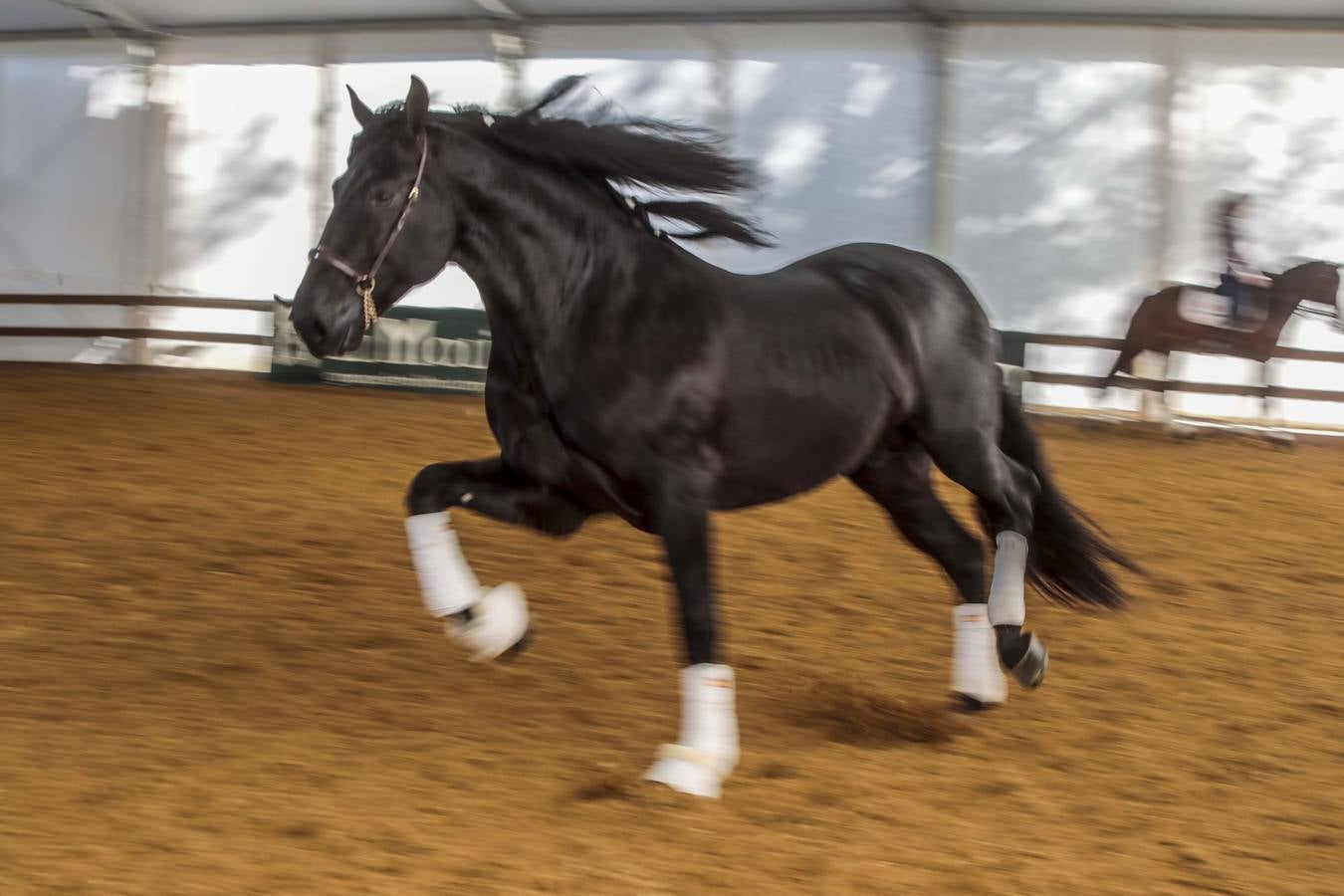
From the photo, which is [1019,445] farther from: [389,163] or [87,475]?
[87,475]

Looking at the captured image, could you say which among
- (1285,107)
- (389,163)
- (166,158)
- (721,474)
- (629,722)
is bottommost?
(629,722)

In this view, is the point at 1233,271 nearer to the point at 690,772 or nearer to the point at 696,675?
the point at 696,675

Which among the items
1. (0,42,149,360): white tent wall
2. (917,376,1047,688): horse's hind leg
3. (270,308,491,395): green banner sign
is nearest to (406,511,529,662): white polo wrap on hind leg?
(917,376,1047,688): horse's hind leg

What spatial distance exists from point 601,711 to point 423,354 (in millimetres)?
8881

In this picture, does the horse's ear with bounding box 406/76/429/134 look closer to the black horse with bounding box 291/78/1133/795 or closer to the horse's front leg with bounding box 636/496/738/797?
the black horse with bounding box 291/78/1133/795

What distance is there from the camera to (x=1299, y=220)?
13.0 metres

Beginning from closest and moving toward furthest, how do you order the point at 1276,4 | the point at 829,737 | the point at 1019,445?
the point at 829,737 → the point at 1019,445 → the point at 1276,4

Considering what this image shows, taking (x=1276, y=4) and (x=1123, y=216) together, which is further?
(x=1123, y=216)

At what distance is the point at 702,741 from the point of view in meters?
3.74

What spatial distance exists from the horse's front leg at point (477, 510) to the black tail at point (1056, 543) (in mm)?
1900

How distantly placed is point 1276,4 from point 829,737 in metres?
10.9

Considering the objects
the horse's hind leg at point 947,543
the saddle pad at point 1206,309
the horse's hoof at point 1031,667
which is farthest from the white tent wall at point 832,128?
the horse's hoof at point 1031,667

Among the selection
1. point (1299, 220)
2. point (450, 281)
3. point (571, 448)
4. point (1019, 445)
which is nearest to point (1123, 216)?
point (1299, 220)

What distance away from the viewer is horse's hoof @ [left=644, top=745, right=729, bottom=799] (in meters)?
3.68
